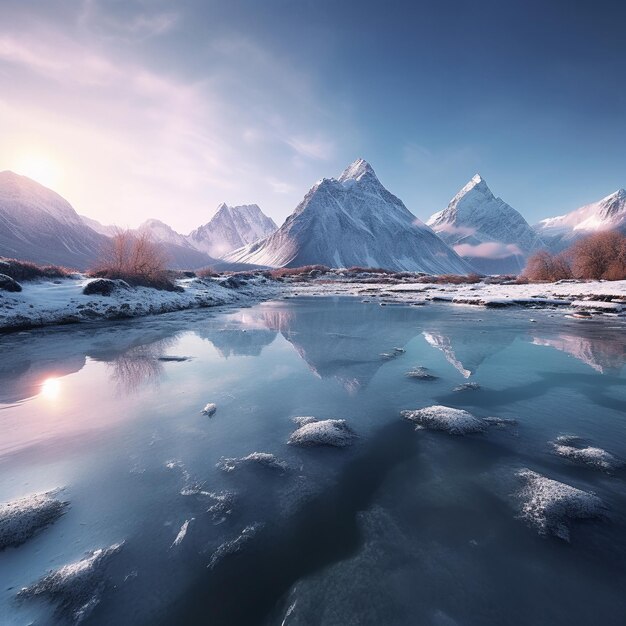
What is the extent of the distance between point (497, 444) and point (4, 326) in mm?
17936

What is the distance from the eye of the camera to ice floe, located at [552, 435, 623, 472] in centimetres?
405

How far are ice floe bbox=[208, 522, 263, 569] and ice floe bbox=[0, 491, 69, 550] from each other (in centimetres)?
175

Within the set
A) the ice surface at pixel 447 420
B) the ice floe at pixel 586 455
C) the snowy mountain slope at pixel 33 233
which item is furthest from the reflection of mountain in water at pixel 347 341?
the snowy mountain slope at pixel 33 233

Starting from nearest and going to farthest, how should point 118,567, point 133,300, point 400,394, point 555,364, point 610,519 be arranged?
point 118,567 < point 610,519 < point 400,394 < point 555,364 < point 133,300

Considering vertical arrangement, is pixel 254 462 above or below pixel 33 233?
below

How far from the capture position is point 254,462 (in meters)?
4.16

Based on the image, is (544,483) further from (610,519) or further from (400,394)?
(400,394)

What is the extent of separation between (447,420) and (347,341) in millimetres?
7333

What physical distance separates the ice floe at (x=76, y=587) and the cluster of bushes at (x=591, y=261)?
50641 mm

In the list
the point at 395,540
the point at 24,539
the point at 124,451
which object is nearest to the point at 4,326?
the point at 124,451

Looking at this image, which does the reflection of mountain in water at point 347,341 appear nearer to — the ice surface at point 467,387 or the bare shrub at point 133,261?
the ice surface at point 467,387

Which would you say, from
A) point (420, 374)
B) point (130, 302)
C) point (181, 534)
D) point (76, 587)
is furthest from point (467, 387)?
point (130, 302)

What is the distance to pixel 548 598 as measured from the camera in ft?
7.70

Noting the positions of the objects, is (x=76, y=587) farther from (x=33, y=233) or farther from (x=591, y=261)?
(x=33, y=233)
